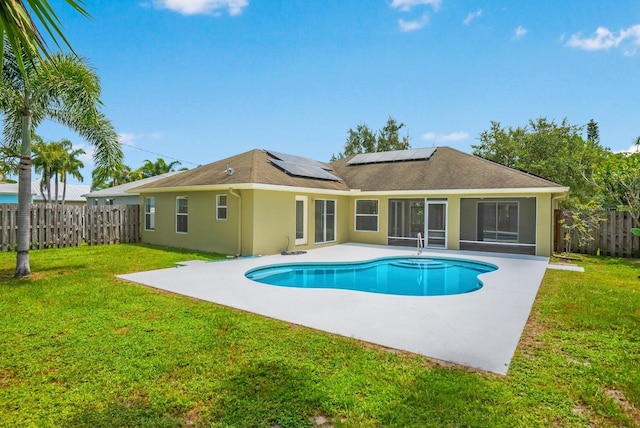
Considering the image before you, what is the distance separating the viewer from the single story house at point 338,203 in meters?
13.6

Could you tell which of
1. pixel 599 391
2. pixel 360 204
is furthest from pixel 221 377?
pixel 360 204

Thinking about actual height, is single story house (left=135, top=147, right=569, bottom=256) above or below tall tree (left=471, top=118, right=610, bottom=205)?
below

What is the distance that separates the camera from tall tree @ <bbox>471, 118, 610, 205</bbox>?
77.6ft

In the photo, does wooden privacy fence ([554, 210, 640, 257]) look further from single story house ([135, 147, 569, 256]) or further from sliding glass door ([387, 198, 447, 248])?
sliding glass door ([387, 198, 447, 248])

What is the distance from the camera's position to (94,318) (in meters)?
5.86

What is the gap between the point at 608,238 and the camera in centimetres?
1397

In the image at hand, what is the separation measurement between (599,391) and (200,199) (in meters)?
13.8

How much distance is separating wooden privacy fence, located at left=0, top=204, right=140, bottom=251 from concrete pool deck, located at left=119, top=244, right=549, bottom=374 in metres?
8.10

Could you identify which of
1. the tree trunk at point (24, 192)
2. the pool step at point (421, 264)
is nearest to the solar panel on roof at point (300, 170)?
the pool step at point (421, 264)

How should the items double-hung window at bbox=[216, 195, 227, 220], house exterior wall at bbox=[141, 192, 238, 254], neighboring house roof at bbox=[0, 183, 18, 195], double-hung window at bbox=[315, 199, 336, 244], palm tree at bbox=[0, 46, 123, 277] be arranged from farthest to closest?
neighboring house roof at bbox=[0, 183, 18, 195] < double-hung window at bbox=[315, 199, 336, 244] < double-hung window at bbox=[216, 195, 227, 220] < house exterior wall at bbox=[141, 192, 238, 254] < palm tree at bbox=[0, 46, 123, 277]

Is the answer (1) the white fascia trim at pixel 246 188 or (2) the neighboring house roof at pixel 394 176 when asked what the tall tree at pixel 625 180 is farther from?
(1) the white fascia trim at pixel 246 188

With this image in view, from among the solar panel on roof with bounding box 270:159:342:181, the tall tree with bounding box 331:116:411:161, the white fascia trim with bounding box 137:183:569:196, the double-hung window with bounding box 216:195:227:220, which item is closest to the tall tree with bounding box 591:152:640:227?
the white fascia trim with bounding box 137:183:569:196

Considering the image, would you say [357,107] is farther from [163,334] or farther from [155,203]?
[163,334]

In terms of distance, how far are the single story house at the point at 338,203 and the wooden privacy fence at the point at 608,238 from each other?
1219mm
